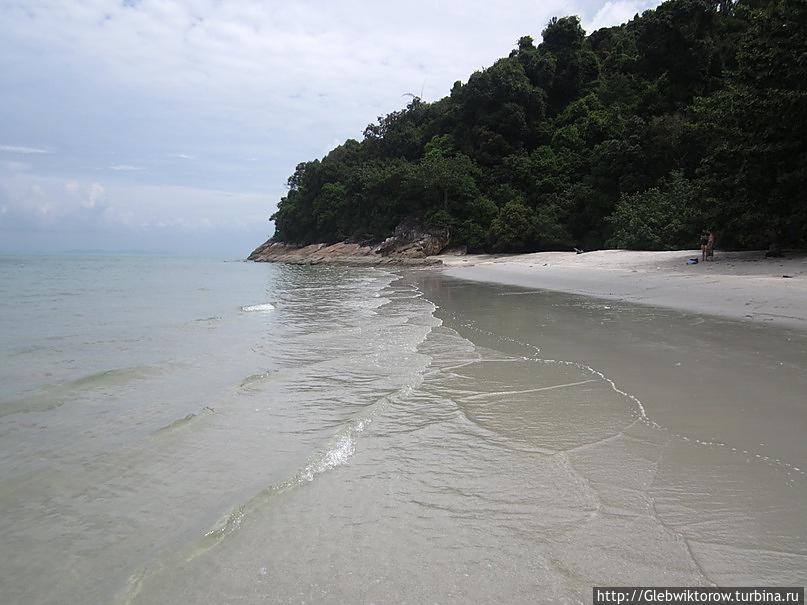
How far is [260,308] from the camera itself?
52.6ft

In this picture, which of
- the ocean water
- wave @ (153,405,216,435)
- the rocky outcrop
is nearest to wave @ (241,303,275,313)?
the ocean water

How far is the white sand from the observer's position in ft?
36.3

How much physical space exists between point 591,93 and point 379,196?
25.9 m

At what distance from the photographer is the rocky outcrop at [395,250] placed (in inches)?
1930

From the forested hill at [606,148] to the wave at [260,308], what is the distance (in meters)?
17.0

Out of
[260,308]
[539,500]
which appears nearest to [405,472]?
[539,500]

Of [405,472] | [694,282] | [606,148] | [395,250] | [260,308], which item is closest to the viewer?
[405,472]

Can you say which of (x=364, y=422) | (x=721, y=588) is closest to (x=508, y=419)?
(x=364, y=422)

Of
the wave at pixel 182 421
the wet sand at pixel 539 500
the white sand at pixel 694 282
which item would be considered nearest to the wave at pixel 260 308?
the wave at pixel 182 421

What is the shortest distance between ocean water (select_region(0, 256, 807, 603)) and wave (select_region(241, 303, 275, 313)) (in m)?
6.61

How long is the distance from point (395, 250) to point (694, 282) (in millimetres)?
38676

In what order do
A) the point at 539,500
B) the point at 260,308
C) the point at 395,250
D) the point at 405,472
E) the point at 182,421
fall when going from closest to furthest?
the point at 539,500, the point at 405,472, the point at 182,421, the point at 260,308, the point at 395,250

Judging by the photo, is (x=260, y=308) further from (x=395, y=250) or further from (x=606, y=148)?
(x=395, y=250)

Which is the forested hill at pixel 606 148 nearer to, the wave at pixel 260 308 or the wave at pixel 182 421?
the wave at pixel 260 308
